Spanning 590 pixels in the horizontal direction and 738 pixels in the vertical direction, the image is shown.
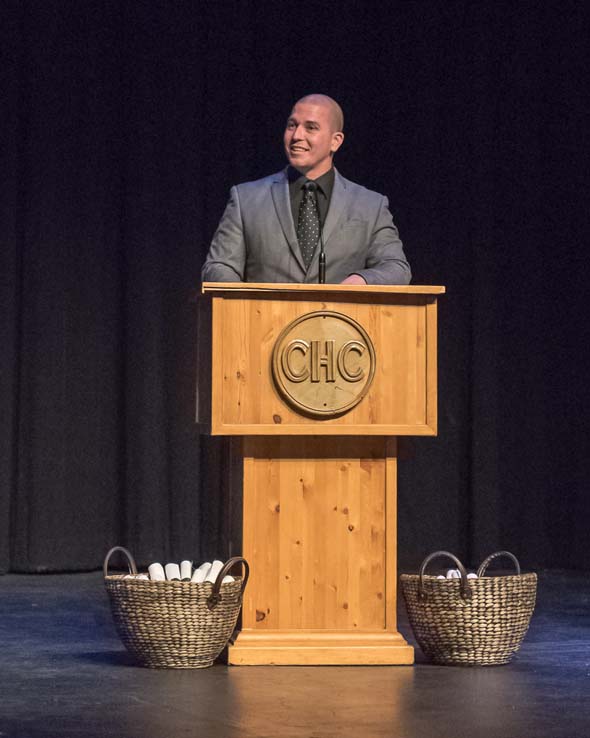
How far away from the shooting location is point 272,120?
5848 millimetres

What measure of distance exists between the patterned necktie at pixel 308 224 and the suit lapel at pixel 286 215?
0.09 ft

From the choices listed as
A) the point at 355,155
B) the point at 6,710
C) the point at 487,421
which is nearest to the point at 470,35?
the point at 355,155

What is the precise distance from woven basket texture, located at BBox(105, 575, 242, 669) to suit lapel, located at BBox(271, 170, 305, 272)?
0.91m

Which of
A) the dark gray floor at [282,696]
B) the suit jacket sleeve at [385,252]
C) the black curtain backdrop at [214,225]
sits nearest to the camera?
the dark gray floor at [282,696]

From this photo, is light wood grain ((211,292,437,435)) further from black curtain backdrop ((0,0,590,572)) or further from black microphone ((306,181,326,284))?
black curtain backdrop ((0,0,590,572))

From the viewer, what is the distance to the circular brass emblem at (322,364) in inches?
129

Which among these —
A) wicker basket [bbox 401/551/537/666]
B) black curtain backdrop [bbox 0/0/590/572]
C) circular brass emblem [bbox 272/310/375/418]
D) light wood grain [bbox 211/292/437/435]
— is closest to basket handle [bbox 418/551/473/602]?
wicker basket [bbox 401/551/537/666]

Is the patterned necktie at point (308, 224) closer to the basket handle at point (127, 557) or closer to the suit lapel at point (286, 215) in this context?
the suit lapel at point (286, 215)

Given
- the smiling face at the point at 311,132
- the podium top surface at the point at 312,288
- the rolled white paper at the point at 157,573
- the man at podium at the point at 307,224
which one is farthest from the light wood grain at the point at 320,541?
the smiling face at the point at 311,132

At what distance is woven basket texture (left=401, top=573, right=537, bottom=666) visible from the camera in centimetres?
329

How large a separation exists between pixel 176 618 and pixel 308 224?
113 centimetres

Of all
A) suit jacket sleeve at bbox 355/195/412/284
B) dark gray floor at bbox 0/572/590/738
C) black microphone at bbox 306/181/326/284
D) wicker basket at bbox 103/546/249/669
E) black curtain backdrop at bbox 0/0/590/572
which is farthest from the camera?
black curtain backdrop at bbox 0/0/590/572

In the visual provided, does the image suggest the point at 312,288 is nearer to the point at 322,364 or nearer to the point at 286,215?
the point at 322,364

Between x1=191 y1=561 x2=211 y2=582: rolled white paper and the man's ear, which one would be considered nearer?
x1=191 y1=561 x2=211 y2=582: rolled white paper
